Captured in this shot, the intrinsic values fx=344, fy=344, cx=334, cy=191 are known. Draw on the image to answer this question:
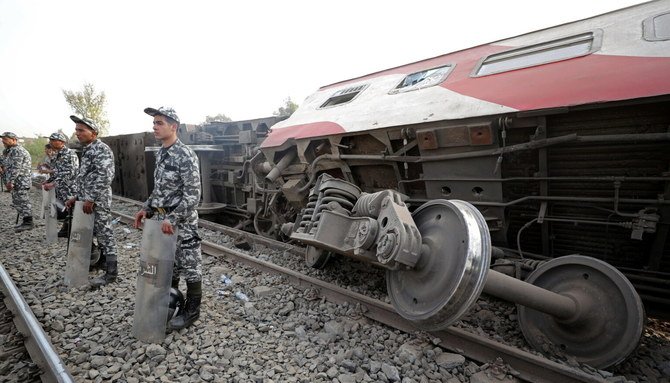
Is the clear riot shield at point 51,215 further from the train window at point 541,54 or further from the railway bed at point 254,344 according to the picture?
the train window at point 541,54

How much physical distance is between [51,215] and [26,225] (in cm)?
222

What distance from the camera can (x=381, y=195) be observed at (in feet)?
9.59

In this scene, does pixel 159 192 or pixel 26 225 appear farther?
pixel 26 225

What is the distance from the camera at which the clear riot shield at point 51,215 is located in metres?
5.73

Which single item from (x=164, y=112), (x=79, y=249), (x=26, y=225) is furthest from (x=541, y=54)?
(x=26, y=225)

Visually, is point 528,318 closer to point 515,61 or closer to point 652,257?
point 652,257

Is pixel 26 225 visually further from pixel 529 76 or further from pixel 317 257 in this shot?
pixel 529 76

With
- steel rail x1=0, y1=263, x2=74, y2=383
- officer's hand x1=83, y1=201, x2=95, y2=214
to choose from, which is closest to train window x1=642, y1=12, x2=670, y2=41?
steel rail x1=0, y1=263, x2=74, y2=383

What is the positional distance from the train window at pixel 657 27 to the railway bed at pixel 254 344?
2.44 m

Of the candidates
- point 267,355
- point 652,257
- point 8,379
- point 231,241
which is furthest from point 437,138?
point 231,241

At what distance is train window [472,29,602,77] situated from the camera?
3066 mm

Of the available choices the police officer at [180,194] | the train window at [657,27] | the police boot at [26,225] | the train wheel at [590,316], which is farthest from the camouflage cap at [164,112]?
the police boot at [26,225]

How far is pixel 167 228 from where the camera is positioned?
2801 mm

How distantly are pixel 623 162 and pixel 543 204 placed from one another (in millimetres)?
642
